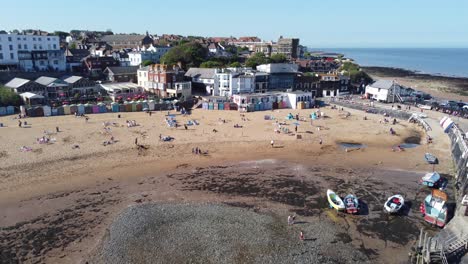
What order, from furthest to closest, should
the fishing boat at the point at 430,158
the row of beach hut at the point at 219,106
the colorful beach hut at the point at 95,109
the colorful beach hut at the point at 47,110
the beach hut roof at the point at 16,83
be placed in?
1. the beach hut roof at the point at 16,83
2. the row of beach hut at the point at 219,106
3. the colorful beach hut at the point at 95,109
4. the colorful beach hut at the point at 47,110
5. the fishing boat at the point at 430,158

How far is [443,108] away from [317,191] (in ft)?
143

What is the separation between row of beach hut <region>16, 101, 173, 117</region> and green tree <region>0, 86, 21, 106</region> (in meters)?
4.63

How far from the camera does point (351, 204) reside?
27156 millimetres

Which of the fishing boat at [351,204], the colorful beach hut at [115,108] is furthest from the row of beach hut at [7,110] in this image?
the fishing boat at [351,204]

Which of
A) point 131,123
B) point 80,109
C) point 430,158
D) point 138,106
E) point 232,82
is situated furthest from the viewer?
point 232,82

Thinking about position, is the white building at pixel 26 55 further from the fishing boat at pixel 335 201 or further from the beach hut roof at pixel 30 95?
the fishing boat at pixel 335 201

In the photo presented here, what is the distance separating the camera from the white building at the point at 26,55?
79062 mm

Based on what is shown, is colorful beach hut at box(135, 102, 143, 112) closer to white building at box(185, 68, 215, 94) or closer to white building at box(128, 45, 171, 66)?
white building at box(185, 68, 215, 94)

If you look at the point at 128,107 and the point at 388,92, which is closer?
the point at 128,107

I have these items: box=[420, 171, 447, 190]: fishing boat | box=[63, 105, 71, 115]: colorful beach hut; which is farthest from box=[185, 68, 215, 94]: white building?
box=[420, 171, 447, 190]: fishing boat

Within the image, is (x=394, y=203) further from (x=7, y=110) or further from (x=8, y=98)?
(x=8, y=98)

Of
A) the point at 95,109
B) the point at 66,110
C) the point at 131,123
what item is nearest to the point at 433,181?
the point at 131,123

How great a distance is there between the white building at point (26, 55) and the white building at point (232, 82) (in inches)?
1577

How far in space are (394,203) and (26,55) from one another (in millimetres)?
81524
